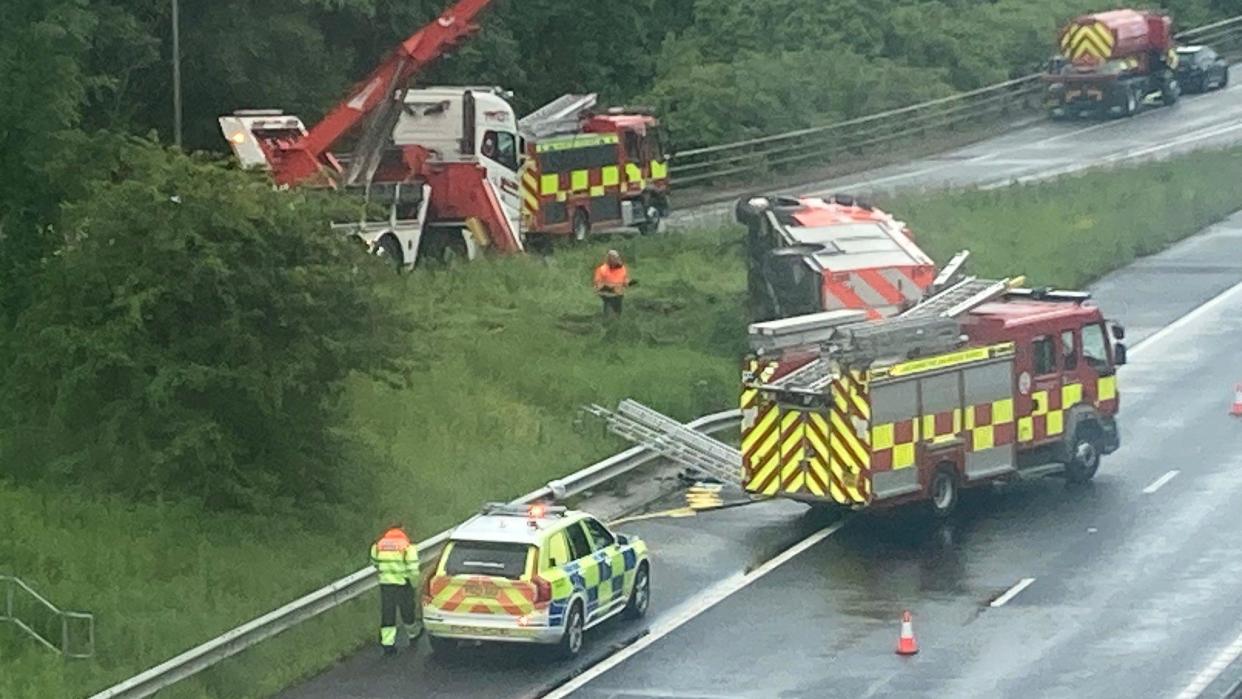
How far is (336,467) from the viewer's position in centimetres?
2780

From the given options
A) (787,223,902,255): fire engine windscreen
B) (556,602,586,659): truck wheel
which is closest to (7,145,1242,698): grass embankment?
(556,602,586,659): truck wheel

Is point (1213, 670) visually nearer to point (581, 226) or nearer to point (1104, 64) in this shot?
point (581, 226)

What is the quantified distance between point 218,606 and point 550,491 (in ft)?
19.3

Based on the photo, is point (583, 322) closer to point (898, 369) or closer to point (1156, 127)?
point (898, 369)

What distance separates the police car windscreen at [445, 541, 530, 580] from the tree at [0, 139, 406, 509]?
3693mm

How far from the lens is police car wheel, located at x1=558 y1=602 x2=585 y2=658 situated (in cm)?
2358

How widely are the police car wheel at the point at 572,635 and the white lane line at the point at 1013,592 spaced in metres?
4.40

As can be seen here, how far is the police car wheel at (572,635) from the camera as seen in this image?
928 inches

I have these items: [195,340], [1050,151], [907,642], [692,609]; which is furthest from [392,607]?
[1050,151]

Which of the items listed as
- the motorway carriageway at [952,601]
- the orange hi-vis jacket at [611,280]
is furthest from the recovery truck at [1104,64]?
the motorway carriageway at [952,601]

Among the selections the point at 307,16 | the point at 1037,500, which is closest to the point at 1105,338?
the point at 1037,500

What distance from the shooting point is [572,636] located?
23.7m

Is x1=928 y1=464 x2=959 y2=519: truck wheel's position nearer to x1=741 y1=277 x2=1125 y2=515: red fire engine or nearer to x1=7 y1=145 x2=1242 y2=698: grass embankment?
x1=741 y1=277 x2=1125 y2=515: red fire engine

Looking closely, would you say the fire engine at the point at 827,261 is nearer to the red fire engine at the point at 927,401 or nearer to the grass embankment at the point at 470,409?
the grass embankment at the point at 470,409
